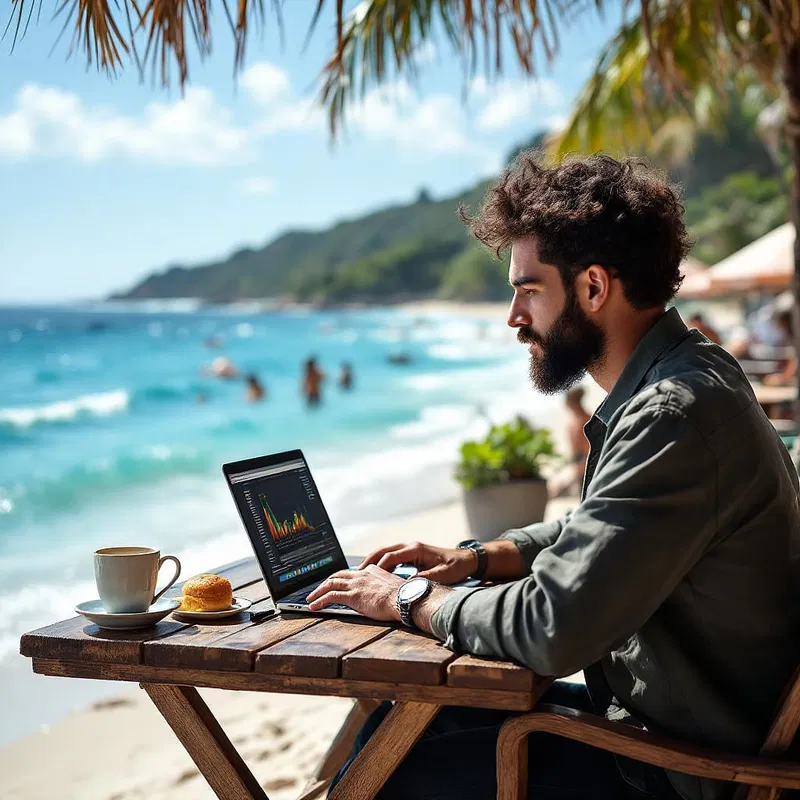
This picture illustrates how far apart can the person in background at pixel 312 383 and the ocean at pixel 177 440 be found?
0.58m

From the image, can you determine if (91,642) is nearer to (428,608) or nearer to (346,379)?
(428,608)

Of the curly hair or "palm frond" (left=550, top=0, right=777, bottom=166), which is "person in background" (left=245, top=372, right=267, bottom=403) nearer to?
"palm frond" (left=550, top=0, right=777, bottom=166)

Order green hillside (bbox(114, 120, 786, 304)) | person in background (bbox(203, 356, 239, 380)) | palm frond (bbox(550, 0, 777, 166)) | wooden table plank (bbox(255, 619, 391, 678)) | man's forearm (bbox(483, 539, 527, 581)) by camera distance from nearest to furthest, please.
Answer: wooden table plank (bbox(255, 619, 391, 678))
man's forearm (bbox(483, 539, 527, 581))
palm frond (bbox(550, 0, 777, 166))
person in background (bbox(203, 356, 239, 380))
green hillside (bbox(114, 120, 786, 304))

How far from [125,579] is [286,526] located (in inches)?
14.6

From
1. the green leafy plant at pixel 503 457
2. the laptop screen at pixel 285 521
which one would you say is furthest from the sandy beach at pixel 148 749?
the green leafy plant at pixel 503 457

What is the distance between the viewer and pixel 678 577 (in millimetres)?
1569

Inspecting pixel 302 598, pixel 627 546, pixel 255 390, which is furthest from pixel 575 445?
pixel 255 390

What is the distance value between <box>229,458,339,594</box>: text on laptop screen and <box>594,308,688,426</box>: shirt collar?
68cm

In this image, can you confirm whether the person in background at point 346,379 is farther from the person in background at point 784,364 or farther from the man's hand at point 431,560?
the man's hand at point 431,560

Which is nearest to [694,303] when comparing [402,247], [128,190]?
[402,247]

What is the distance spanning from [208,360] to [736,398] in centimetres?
4320

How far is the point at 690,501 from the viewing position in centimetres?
155

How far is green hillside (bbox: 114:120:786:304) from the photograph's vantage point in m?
72.3

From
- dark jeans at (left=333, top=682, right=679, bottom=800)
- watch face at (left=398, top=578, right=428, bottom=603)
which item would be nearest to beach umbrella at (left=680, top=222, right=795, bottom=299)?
dark jeans at (left=333, top=682, right=679, bottom=800)
